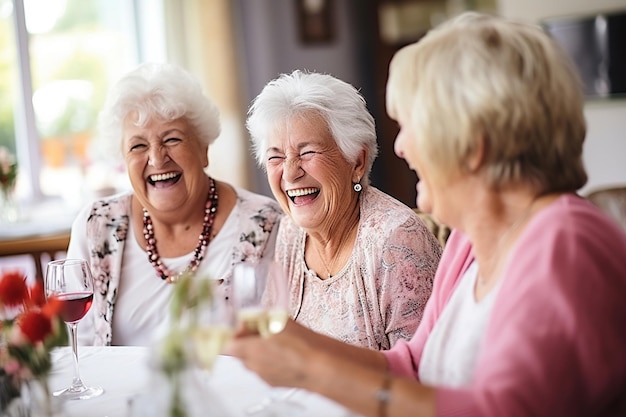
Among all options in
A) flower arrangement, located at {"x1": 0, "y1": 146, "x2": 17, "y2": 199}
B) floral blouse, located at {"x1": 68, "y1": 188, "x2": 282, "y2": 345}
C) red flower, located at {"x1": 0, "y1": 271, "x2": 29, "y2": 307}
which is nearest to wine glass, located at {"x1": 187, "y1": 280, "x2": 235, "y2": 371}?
red flower, located at {"x1": 0, "y1": 271, "x2": 29, "y2": 307}

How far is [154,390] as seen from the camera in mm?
1009

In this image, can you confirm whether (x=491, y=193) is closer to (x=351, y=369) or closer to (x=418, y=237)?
(x=351, y=369)

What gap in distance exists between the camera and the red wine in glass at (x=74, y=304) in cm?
156

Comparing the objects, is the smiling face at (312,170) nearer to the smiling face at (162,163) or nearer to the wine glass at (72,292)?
the smiling face at (162,163)

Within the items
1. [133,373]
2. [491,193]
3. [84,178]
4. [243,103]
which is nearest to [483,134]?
[491,193]

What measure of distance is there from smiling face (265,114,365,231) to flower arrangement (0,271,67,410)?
93 cm

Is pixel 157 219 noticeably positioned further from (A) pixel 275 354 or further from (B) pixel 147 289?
Result: (A) pixel 275 354

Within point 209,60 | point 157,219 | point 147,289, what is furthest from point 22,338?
point 209,60

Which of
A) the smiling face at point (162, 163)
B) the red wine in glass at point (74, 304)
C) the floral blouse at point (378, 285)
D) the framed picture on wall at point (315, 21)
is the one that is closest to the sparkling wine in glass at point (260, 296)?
the red wine in glass at point (74, 304)

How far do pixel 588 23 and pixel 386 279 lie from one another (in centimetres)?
357

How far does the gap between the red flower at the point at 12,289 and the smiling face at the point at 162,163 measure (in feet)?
3.91

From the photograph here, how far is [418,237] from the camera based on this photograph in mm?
1913

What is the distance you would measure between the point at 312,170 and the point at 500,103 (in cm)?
95

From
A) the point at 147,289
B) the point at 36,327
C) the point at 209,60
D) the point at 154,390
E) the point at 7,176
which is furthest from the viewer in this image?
the point at 209,60
